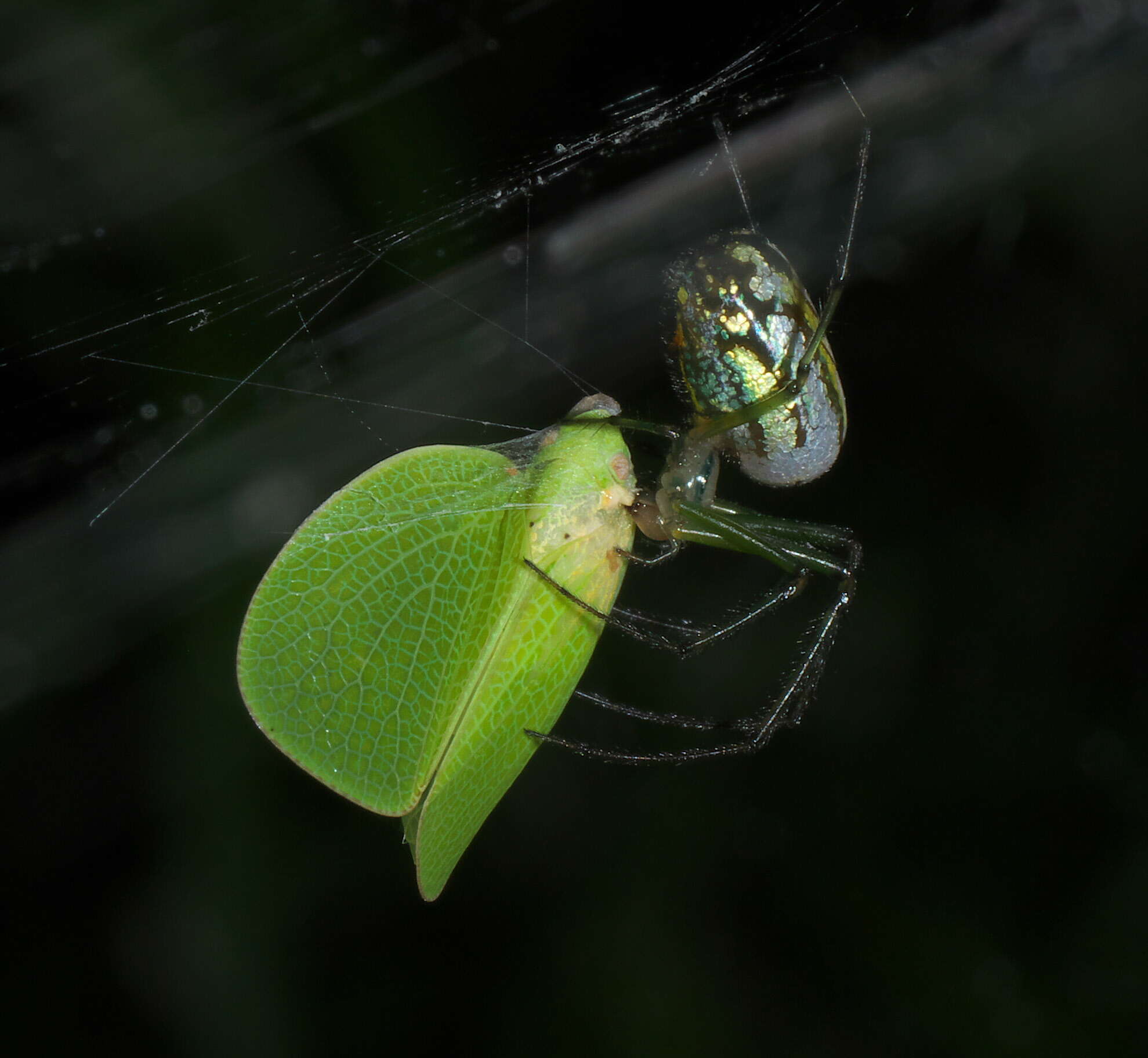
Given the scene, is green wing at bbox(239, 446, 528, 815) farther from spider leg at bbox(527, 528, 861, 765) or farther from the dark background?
the dark background

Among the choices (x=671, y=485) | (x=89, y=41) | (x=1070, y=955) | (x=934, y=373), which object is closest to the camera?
(x=671, y=485)

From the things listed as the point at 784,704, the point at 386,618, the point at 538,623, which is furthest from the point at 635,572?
the point at 386,618

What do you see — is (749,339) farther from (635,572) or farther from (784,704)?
(635,572)

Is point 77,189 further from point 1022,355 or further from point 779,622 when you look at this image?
point 1022,355

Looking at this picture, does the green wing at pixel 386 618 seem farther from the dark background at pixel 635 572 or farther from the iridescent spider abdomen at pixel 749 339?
the dark background at pixel 635 572

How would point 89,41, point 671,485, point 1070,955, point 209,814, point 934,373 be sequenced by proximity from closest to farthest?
1. point 671,485
2. point 89,41
3. point 209,814
4. point 1070,955
5. point 934,373

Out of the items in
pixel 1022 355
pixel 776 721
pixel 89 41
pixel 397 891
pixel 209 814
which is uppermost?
pixel 89 41

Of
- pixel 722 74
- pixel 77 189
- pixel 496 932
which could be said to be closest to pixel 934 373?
pixel 722 74
